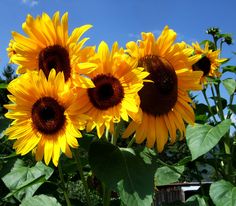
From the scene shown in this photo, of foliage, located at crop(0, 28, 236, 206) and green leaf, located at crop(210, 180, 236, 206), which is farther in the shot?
green leaf, located at crop(210, 180, 236, 206)

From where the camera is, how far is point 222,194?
219cm

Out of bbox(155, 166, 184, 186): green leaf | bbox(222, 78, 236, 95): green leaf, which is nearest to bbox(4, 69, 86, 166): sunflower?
bbox(155, 166, 184, 186): green leaf

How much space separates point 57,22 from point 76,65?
0.15 meters

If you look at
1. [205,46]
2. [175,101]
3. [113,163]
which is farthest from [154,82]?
[205,46]

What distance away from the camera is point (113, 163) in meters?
1.26

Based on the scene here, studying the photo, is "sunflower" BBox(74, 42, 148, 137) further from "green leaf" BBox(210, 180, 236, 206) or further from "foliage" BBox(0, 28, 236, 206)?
"green leaf" BBox(210, 180, 236, 206)

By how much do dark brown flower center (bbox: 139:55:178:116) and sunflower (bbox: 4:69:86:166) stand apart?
0.58ft

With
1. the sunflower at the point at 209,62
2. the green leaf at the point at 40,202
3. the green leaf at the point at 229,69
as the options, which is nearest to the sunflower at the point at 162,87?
the green leaf at the point at 40,202

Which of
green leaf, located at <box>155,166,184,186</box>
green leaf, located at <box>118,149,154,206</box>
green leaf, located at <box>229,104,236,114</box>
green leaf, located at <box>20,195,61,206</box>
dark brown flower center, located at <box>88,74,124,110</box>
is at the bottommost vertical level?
green leaf, located at <box>155,166,184,186</box>

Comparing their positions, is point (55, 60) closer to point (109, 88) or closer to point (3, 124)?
point (109, 88)

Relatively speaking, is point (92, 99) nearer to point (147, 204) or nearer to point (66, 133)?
point (66, 133)

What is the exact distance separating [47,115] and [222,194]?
4.01ft

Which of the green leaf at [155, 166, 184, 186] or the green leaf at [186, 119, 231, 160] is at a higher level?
the green leaf at [186, 119, 231, 160]

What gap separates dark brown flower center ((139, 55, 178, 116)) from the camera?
1.20 metres
